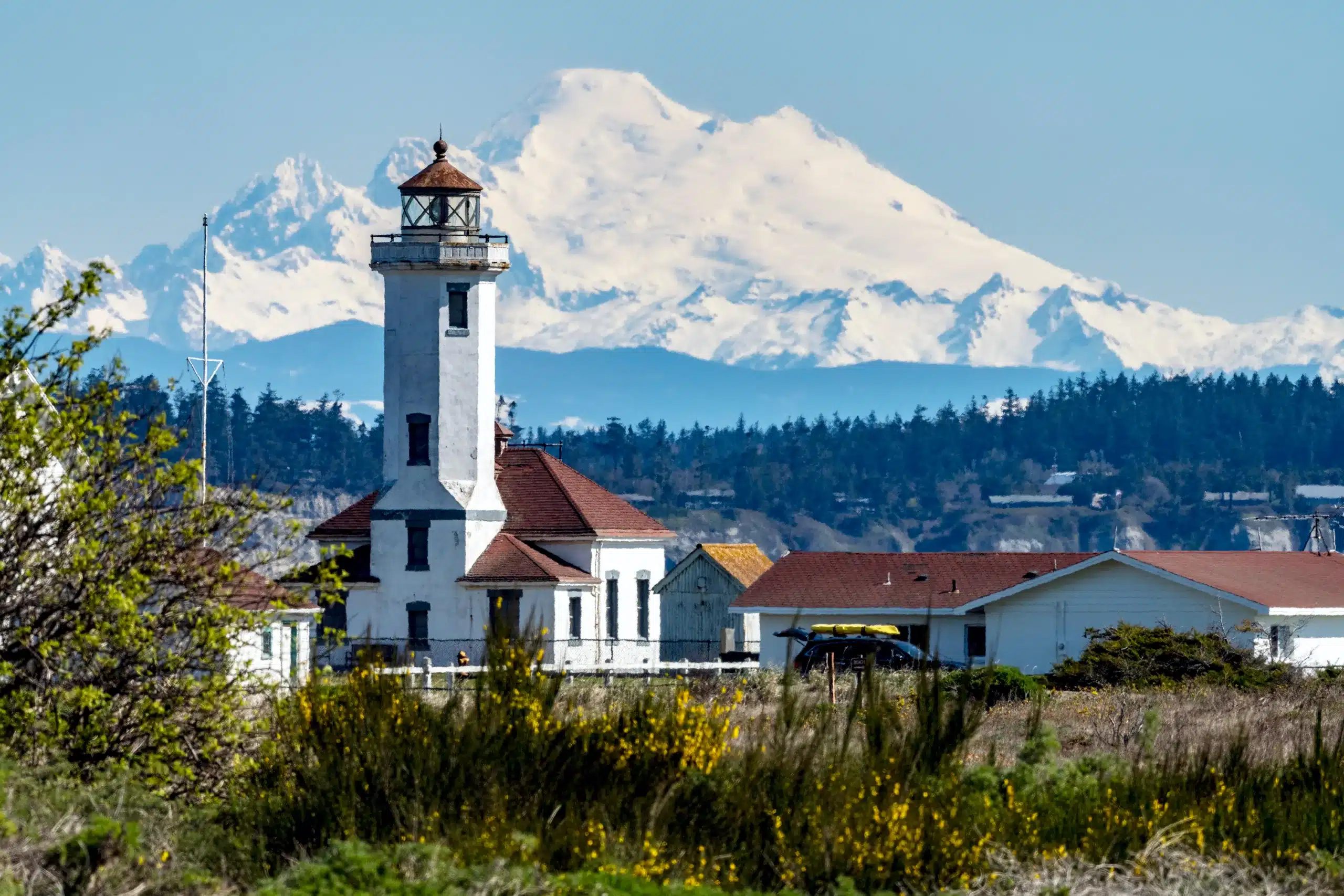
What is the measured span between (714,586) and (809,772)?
2222 inches

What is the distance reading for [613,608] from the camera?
220 feet

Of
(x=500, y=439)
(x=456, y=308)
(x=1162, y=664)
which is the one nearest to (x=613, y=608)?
(x=500, y=439)

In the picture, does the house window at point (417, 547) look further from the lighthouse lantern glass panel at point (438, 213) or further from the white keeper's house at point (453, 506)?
the lighthouse lantern glass panel at point (438, 213)

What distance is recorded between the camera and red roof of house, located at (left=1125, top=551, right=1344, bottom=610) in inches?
1983

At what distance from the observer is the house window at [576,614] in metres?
64.2

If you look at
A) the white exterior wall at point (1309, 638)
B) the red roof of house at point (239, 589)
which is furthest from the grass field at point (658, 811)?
the white exterior wall at point (1309, 638)

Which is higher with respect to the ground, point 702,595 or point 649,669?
point 702,595

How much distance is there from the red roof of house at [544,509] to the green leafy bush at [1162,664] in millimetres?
23504

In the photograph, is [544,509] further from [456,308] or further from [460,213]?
[460,213]

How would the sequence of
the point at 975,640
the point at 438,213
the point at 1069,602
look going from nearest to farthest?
the point at 1069,602 → the point at 975,640 → the point at 438,213

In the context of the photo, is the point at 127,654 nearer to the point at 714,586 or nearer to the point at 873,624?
the point at 873,624

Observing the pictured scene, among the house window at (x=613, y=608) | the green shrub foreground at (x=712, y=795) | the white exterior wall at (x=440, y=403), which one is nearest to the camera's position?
the green shrub foreground at (x=712, y=795)

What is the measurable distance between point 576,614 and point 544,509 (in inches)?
154

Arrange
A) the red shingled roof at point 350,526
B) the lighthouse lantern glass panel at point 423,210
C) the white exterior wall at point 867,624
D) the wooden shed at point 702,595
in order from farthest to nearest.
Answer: the wooden shed at point 702,595 < the red shingled roof at point 350,526 < the lighthouse lantern glass panel at point 423,210 < the white exterior wall at point 867,624
